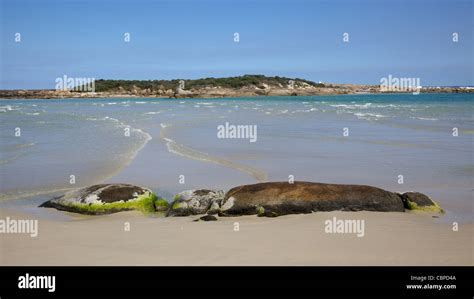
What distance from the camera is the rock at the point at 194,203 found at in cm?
898

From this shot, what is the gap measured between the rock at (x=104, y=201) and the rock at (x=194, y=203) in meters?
0.55

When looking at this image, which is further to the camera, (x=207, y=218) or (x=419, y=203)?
(x=419, y=203)

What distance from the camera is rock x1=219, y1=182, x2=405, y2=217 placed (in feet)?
28.9

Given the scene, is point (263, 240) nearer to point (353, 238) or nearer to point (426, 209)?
point (353, 238)

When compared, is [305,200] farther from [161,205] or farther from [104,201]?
[104,201]

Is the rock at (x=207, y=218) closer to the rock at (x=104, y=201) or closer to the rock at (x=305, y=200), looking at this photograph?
the rock at (x=305, y=200)

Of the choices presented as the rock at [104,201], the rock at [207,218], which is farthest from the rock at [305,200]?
the rock at [104,201]

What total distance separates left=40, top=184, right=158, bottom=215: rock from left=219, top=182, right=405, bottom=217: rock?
1.49 meters

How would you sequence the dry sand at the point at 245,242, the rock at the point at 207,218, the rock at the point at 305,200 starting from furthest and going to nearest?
1. the rock at the point at 305,200
2. the rock at the point at 207,218
3. the dry sand at the point at 245,242

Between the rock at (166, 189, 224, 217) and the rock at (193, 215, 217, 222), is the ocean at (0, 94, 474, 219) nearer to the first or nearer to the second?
the rock at (166, 189, 224, 217)

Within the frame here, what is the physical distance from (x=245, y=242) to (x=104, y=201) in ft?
11.3

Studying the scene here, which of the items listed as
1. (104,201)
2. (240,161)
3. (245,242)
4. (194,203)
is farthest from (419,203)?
(240,161)

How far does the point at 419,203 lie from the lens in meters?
8.89

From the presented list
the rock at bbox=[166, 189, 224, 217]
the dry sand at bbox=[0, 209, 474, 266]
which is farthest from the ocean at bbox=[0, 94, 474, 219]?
the dry sand at bbox=[0, 209, 474, 266]
